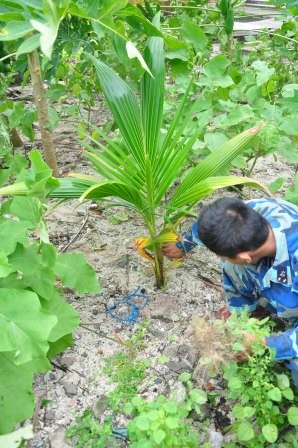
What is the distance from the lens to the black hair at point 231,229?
1.33 meters

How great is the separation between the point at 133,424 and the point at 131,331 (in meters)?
0.63

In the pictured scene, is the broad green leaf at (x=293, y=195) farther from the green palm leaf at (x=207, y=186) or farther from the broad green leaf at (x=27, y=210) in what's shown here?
the broad green leaf at (x=27, y=210)

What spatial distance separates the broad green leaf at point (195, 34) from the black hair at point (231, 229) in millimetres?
957

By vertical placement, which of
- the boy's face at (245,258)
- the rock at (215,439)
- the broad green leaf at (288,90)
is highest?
the broad green leaf at (288,90)

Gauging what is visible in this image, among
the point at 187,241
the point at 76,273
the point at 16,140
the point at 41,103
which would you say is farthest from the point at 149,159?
the point at 16,140

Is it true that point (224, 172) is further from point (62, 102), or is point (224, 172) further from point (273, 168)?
point (62, 102)

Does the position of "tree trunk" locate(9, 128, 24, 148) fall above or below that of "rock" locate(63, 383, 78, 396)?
above

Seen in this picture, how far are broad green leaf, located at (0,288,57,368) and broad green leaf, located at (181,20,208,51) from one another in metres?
1.39

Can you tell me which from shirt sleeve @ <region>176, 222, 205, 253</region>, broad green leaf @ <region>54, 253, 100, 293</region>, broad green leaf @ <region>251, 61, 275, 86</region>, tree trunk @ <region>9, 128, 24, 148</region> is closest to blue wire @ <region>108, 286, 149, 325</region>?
shirt sleeve @ <region>176, 222, 205, 253</region>

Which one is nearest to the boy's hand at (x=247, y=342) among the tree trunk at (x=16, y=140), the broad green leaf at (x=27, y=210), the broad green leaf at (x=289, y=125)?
the broad green leaf at (x=27, y=210)

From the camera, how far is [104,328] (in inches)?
71.4

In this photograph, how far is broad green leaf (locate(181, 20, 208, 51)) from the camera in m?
1.97

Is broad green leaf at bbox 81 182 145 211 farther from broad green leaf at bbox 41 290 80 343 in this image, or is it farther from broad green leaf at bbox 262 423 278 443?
broad green leaf at bbox 262 423 278 443

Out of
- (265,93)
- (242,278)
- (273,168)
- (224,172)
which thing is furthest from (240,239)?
(273,168)
